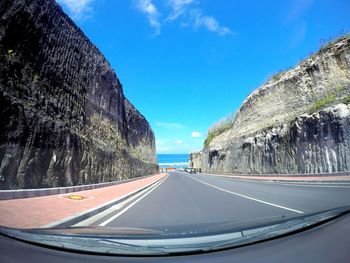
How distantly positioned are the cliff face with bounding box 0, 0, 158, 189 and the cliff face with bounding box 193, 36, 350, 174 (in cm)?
2056

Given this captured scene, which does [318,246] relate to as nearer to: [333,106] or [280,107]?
[333,106]

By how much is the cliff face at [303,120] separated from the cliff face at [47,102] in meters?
20.6

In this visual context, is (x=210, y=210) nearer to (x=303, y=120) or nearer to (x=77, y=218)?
(x=77, y=218)

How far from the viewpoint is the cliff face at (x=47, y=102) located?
11180 mm

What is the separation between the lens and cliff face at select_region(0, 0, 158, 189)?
36.7 ft

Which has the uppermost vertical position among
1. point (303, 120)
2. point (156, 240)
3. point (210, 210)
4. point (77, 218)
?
point (303, 120)

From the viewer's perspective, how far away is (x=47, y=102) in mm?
14523

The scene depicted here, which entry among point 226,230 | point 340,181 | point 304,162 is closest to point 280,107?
point 304,162

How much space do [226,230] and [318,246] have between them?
0.89m

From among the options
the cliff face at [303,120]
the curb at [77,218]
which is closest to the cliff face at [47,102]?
the curb at [77,218]

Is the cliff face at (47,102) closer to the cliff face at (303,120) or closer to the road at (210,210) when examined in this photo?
the road at (210,210)

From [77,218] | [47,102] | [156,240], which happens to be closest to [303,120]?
[47,102]

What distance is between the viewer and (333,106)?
2567 centimetres

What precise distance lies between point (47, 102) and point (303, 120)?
26.2 meters
